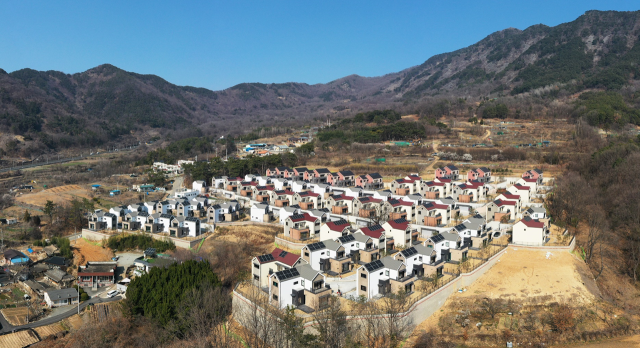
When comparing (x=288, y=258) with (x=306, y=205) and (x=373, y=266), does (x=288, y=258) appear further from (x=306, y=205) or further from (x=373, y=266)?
(x=306, y=205)

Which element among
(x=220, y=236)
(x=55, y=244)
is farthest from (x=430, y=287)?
(x=55, y=244)

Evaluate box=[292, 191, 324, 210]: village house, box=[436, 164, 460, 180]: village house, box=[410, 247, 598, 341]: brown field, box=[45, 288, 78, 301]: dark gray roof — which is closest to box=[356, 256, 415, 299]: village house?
box=[410, 247, 598, 341]: brown field

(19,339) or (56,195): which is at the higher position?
(56,195)

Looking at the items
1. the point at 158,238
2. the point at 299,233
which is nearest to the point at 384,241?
the point at 299,233

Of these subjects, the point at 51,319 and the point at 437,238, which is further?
the point at 437,238

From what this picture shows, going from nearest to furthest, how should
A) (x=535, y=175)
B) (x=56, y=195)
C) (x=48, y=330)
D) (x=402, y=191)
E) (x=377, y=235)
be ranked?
1. (x=48, y=330)
2. (x=377, y=235)
3. (x=402, y=191)
4. (x=535, y=175)
5. (x=56, y=195)

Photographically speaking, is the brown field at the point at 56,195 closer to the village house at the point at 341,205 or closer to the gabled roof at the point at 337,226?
the village house at the point at 341,205

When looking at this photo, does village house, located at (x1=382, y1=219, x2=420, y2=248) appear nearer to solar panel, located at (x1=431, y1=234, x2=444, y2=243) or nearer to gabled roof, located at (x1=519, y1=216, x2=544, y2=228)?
solar panel, located at (x1=431, y1=234, x2=444, y2=243)
